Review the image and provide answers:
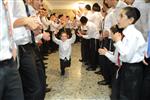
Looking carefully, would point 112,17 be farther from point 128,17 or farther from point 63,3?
point 63,3

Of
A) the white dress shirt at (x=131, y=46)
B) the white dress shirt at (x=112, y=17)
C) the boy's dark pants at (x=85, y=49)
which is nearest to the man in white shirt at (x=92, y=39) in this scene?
the boy's dark pants at (x=85, y=49)

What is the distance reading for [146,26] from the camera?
3455mm

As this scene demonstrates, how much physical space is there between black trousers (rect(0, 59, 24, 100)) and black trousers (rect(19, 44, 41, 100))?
3.49ft

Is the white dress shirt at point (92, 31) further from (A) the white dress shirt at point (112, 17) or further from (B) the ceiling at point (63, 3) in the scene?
(B) the ceiling at point (63, 3)

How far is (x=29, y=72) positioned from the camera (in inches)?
115

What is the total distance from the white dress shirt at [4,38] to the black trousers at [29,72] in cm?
108

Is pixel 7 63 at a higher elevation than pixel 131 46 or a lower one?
higher

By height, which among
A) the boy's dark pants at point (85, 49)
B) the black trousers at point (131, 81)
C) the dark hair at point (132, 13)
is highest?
the dark hair at point (132, 13)

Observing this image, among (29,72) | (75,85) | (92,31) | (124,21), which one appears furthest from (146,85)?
(92,31)

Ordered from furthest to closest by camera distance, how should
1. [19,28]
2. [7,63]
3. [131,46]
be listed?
[131,46] → [19,28] → [7,63]

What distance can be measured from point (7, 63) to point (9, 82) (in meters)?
0.12

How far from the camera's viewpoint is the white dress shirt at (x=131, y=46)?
3.08 meters

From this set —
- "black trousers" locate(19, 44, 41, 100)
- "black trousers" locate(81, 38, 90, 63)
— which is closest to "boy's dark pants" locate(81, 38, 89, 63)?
"black trousers" locate(81, 38, 90, 63)

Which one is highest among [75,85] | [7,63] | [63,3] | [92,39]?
[63,3]
